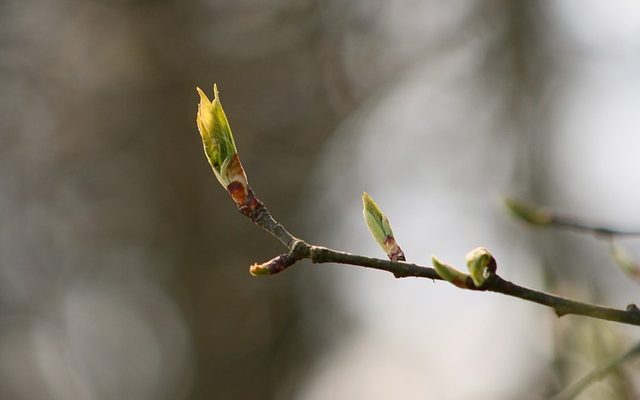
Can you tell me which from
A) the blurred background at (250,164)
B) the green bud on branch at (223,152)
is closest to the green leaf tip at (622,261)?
the green bud on branch at (223,152)

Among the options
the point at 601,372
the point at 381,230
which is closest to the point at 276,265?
the point at 381,230

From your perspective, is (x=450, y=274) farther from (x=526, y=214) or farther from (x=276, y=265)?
(x=526, y=214)

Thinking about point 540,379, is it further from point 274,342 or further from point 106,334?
point 106,334

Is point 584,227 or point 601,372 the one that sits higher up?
point 584,227

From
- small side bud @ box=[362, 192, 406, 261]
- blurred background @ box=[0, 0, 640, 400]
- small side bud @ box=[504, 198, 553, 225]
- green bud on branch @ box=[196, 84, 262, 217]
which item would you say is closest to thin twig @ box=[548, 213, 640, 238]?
small side bud @ box=[504, 198, 553, 225]

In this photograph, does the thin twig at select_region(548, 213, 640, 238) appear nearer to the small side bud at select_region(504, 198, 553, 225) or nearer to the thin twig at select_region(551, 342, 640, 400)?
the small side bud at select_region(504, 198, 553, 225)

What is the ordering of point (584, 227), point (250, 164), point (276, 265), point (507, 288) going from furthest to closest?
point (250, 164)
point (584, 227)
point (276, 265)
point (507, 288)

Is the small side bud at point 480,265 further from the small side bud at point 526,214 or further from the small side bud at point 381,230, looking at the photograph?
the small side bud at point 526,214

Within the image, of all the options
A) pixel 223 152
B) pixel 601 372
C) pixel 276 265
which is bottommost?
pixel 601 372
